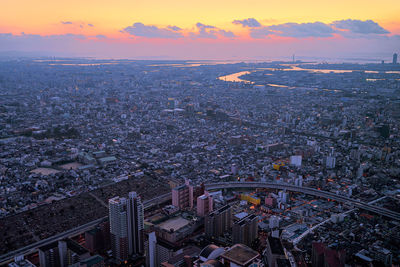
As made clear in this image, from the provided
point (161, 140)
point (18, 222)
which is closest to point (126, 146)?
point (161, 140)

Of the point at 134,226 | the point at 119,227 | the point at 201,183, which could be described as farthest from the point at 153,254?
the point at 201,183

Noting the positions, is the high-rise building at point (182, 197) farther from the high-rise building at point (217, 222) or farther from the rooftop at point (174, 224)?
the high-rise building at point (217, 222)

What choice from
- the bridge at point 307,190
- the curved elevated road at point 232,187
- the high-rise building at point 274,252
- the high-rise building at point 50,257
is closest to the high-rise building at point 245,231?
the high-rise building at point 274,252

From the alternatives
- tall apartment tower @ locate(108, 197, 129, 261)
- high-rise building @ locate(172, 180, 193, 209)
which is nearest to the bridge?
high-rise building @ locate(172, 180, 193, 209)

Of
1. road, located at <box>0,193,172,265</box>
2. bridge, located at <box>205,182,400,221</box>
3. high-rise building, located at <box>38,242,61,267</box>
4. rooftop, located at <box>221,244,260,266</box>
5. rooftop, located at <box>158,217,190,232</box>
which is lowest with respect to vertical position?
road, located at <box>0,193,172,265</box>

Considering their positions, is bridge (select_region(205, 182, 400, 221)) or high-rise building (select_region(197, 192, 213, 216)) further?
bridge (select_region(205, 182, 400, 221))

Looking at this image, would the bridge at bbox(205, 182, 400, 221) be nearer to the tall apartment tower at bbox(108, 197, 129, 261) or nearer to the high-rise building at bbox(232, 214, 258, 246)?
the high-rise building at bbox(232, 214, 258, 246)
